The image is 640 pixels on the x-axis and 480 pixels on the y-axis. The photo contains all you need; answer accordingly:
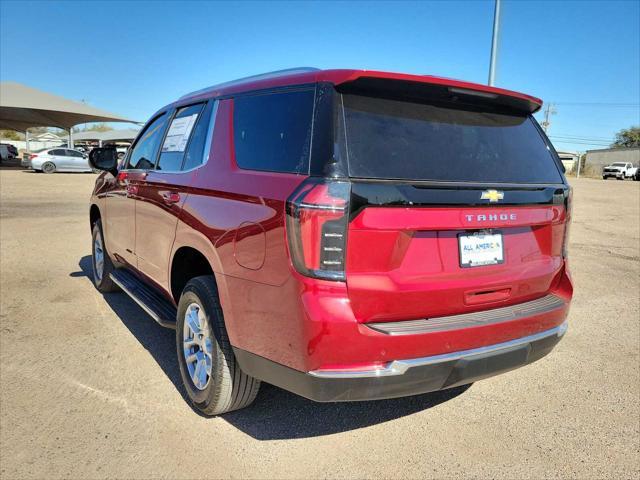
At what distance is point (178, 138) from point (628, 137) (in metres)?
104

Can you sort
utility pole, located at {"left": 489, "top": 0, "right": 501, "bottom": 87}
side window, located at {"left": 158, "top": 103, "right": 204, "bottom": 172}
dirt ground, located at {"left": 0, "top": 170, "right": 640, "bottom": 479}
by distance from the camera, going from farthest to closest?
utility pole, located at {"left": 489, "top": 0, "right": 501, "bottom": 87}, side window, located at {"left": 158, "top": 103, "right": 204, "bottom": 172}, dirt ground, located at {"left": 0, "top": 170, "right": 640, "bottom": 479}

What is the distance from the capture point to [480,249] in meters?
2.44

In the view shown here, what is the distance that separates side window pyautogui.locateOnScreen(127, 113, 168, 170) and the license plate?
2.58m

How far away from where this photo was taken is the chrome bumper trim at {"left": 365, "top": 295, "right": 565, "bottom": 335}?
2.21 meters

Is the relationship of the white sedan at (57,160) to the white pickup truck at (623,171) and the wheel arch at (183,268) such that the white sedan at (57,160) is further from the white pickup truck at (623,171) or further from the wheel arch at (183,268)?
the white pickup truck at (623,171)

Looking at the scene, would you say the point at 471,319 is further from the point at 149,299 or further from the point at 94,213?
the point at 94,213

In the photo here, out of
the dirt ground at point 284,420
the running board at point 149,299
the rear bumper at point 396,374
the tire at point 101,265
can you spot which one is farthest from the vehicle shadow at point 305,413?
the tire at point 101,265

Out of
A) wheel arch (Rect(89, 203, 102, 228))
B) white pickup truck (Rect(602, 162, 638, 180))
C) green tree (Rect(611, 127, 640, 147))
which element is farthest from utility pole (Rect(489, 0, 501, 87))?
green tree (Rect(611, 127, 640, 147))

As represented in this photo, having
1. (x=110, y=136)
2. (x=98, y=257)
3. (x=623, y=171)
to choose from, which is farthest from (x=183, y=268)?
(x=110, y=136)

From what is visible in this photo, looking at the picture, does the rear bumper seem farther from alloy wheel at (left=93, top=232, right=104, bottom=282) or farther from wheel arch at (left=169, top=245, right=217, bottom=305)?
alloy wheel at (left=93, top=232, right=104, bottom=282)

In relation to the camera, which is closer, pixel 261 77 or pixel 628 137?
pixel 261 77

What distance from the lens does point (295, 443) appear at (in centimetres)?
277

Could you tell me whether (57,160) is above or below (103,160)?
below

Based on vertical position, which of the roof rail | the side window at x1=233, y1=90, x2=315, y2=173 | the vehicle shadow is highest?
the roof rail
